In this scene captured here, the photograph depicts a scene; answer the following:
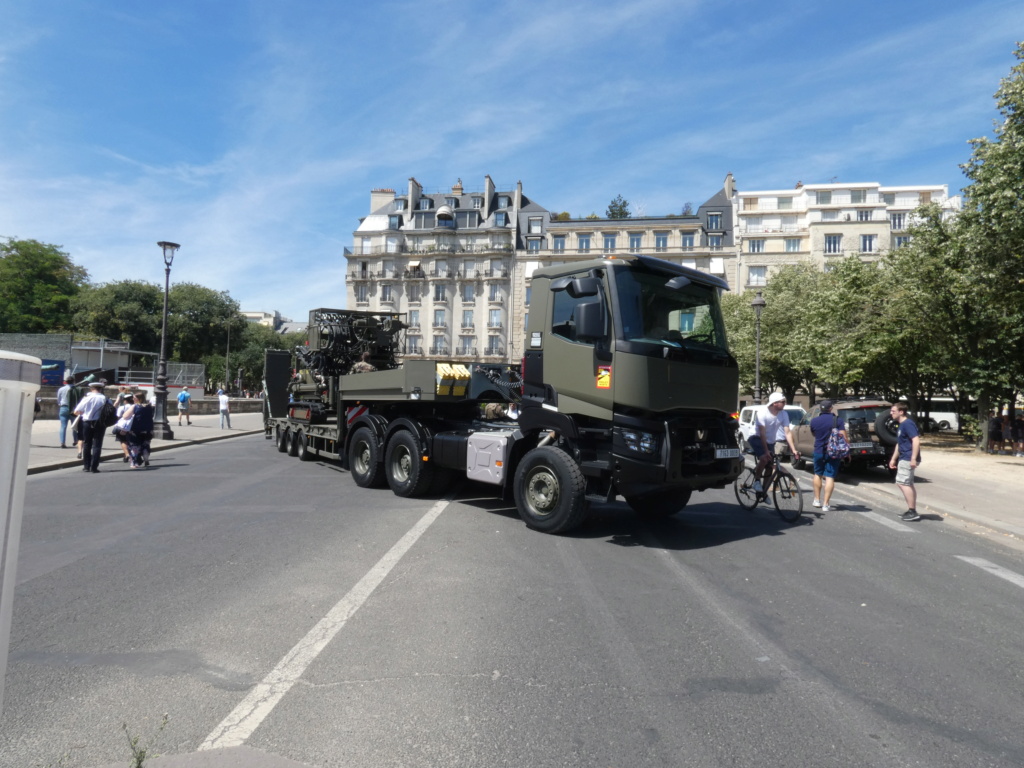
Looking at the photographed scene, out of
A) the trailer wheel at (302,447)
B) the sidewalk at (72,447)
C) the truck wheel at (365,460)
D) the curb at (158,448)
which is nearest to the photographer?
the truck wheel at (365,460)

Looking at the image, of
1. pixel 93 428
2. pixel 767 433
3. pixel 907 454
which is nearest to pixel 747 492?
pixel 767 433

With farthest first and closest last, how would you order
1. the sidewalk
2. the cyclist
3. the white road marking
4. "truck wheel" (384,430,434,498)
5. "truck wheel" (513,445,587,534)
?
1. the sidewalk
2. "truck wheel" (384,430,434,498)
3. the cyclist
4. the white road marking
5. "truck wheel" (513,445,587,534)

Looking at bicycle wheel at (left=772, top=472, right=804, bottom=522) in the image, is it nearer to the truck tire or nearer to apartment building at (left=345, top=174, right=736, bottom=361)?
the truck tire

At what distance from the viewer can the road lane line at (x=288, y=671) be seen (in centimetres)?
312

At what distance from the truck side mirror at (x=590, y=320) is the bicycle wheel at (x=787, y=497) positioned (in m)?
4.03

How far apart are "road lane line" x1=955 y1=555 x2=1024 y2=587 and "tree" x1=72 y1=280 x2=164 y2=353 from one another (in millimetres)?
66889

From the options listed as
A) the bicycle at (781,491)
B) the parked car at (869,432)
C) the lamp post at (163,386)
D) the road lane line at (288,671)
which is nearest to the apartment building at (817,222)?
the parked car at (869,432)

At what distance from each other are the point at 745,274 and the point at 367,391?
62.6 metres

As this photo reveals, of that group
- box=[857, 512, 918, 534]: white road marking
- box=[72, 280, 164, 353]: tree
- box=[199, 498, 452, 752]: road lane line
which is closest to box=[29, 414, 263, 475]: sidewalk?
box=[199, 498, 452, 752]: road lane line

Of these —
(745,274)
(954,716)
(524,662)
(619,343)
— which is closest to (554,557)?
(619,343)

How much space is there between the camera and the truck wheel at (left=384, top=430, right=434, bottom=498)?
1022 centimetres

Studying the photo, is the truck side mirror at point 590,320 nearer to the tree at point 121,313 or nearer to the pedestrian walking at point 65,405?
the pedestrian walking at point 65,405

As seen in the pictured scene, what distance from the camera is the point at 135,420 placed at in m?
14.2

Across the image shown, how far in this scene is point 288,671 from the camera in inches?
151
